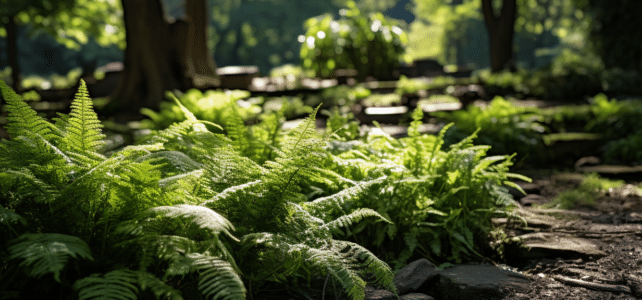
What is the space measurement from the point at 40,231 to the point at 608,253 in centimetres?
303

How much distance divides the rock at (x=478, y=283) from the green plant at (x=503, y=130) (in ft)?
9.22

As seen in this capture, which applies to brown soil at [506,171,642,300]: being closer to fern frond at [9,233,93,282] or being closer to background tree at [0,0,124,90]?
fern frond at [9,233,93,282]

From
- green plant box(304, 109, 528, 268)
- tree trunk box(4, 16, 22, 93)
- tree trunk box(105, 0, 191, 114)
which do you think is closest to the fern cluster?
green plant box(304, 109, 528, 268)

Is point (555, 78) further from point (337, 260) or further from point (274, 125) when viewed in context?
point (337, 260)

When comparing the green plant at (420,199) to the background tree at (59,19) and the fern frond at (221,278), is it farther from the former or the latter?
the background tree at (59,19)

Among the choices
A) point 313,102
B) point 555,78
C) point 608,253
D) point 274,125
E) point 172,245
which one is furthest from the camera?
point 555,78

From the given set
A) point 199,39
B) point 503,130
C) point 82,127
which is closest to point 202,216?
point 82,127

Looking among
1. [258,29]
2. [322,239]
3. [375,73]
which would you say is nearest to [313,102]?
[375,73]

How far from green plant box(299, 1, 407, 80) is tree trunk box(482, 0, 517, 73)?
5.44m

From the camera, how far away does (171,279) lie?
1863 millimetres

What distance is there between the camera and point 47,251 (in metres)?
1.44

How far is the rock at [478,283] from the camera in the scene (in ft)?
7.26

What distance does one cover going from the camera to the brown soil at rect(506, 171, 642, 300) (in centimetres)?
225

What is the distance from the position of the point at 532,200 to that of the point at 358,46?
9461 millimetres
